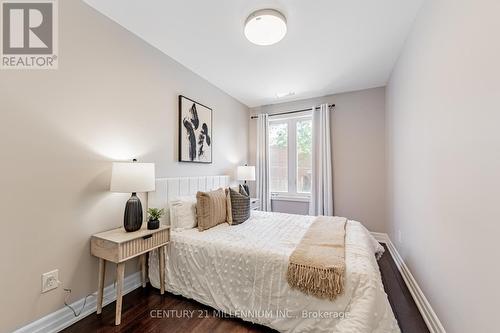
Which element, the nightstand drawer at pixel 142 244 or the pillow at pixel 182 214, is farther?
the pillow at pixel 182 214

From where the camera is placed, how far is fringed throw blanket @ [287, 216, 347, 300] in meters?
1.35

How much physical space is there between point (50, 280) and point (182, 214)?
1092 mm

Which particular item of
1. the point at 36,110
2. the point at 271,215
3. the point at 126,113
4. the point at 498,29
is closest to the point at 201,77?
the point at 126,113

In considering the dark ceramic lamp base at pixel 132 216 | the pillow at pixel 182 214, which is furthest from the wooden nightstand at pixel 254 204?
the dark ceramic lamp base at pixel 132 216

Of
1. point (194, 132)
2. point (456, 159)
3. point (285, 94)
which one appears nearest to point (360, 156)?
point (285, 94)

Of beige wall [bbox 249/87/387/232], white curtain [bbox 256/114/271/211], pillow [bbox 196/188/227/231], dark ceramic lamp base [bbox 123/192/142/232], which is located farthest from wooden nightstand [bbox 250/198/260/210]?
dark ceramic lamp base [bbox 123/192/142/232]

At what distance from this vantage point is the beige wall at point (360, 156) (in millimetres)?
3436

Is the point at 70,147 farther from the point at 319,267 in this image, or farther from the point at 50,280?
the point at 319,267

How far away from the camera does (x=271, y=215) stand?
282 cm

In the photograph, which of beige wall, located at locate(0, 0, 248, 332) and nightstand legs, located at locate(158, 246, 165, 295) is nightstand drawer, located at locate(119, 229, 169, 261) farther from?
beige wall, located at locate(0, 0, 248, 332)

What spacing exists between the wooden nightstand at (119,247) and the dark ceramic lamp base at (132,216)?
0.05 m

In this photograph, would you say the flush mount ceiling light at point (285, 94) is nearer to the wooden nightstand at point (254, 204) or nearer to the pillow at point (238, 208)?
the wooden nightstand at point (254, 204)

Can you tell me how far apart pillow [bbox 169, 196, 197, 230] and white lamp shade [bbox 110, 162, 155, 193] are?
516 mm

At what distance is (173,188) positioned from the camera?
2467 mm
